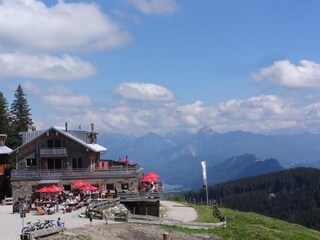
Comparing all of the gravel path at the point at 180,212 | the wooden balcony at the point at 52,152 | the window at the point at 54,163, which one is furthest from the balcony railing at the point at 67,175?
the gravel path at the point at 180,212

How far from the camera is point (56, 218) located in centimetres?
4331

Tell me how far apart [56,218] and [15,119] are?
53313 mm

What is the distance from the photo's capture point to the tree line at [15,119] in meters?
85.3

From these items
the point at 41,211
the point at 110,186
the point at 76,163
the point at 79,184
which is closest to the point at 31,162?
the point at 76,163

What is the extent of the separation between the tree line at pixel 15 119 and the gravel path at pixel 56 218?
31.2 m

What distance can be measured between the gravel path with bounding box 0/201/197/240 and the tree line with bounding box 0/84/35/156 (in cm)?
3115

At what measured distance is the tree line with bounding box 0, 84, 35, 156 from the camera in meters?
85.3

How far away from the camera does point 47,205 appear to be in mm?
47844

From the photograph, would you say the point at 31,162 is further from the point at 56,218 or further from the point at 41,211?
the point at 56,218

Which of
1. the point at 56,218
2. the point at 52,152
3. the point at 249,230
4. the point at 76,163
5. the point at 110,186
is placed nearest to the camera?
the point at 56,218

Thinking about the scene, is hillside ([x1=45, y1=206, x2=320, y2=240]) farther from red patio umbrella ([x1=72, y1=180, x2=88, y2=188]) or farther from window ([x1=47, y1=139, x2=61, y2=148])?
window ([x1=47, y1=139, x2=61, y2=148])

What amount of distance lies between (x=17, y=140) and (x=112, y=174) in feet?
99.4

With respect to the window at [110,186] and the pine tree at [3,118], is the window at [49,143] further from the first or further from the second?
the pine tree at [3,118]

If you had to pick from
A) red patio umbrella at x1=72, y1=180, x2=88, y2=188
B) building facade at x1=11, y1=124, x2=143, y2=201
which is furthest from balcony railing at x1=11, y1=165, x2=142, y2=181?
red patio umbrella at x1=72, y1=180, x2=88, y2=188
